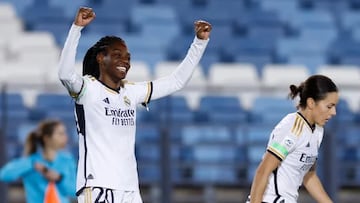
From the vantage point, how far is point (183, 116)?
14180 mm

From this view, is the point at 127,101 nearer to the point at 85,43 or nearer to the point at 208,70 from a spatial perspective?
the point at 85,43

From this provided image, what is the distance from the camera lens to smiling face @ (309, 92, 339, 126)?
6949mm

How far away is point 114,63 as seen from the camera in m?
6.47

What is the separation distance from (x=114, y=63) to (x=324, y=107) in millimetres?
1377

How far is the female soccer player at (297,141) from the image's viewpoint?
22.5 ft

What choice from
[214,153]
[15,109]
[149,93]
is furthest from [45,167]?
[214,153]

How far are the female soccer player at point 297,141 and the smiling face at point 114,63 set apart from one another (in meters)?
1.05

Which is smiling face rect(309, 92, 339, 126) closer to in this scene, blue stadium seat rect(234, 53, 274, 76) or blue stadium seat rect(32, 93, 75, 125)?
blue stadium seat rect(32, 93, 75, 125)

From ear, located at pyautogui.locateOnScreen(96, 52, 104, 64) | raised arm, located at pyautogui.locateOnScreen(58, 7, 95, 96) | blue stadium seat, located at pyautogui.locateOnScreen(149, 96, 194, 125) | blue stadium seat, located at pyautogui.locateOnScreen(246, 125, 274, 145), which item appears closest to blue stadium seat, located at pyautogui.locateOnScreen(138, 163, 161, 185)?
blue stadium seat, located at pyautogui.locateOnScreen(149, 96, 194, 125)

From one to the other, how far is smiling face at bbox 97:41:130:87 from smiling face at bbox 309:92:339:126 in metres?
1.25

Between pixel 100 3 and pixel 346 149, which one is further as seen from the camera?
pixel 100 3

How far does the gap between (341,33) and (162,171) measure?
16.0ft

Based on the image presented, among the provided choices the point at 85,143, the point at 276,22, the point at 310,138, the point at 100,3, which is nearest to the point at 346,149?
the point at 276,22

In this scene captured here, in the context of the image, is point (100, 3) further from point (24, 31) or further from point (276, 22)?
point (276, 22)
